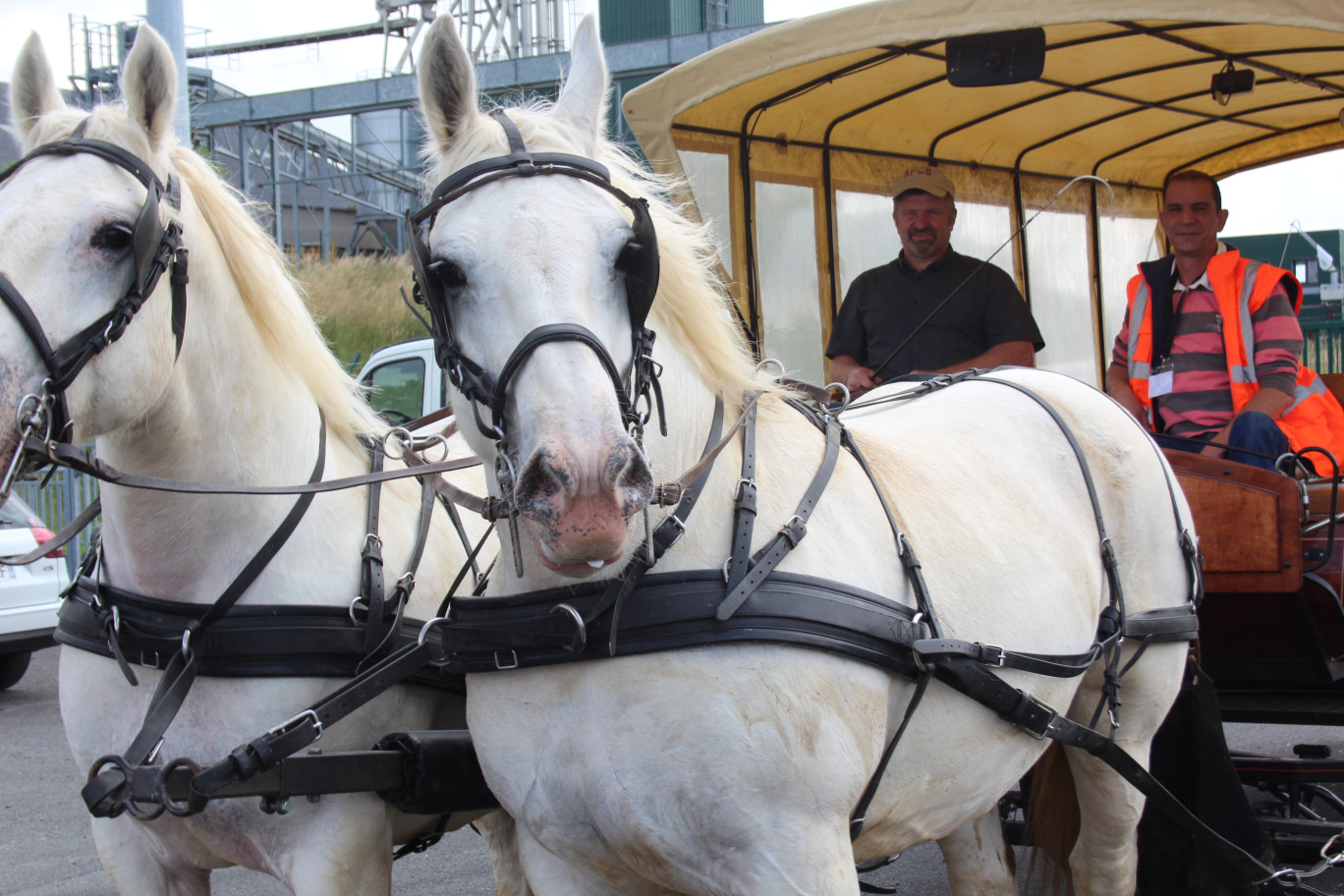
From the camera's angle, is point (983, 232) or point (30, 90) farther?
point (983, 232)

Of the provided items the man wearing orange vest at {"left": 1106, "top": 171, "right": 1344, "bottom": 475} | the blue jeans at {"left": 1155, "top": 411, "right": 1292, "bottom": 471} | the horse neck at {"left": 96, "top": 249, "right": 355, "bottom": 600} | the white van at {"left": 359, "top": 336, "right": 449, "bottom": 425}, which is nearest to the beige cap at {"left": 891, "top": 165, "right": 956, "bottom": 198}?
the man wearing orange vest at {"left": 1106, "top": 171, "right": 1344, "bottom": 475}

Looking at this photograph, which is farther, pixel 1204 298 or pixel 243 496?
pixel 1204 298

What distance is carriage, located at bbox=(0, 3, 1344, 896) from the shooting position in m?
1.77

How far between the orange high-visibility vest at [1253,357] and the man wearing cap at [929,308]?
503 millimetres

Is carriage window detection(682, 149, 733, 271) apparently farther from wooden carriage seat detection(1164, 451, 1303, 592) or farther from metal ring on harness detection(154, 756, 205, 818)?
metal ring on harness detection(154, 756, 205, 818)

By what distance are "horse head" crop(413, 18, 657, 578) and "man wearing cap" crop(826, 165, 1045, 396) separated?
2465 millimetres

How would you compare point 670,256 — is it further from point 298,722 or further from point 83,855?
point 83,855

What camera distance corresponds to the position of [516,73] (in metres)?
15.5

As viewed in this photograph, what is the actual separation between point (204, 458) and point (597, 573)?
88 centimetres

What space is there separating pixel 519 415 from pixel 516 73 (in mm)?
14884

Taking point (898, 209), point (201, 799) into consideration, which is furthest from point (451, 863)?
point (898, 209)

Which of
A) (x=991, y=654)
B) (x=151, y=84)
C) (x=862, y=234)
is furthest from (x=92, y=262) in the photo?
(x=862, y=234)

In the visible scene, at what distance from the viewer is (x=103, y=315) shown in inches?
74.6

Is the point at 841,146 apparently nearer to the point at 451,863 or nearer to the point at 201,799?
the point at 451,863
